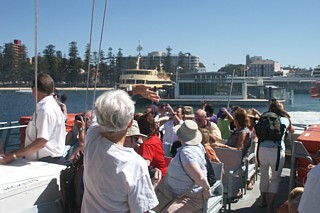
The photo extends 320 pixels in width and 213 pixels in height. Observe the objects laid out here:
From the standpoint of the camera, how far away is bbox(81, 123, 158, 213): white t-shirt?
Result: 1.61 metres

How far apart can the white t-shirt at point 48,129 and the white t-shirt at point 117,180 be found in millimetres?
808

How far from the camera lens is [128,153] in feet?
5.40

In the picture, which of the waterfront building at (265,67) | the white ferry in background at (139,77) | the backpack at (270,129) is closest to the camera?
the backpack at (270,129)

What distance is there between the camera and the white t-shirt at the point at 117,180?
1.61 metres

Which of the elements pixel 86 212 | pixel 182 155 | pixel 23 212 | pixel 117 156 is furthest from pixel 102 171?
pixel 182 155

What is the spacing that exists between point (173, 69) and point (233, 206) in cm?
12768

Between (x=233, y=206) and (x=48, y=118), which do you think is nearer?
(x=48, y=118)

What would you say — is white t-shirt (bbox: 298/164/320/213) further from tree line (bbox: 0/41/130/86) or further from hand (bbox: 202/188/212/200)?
tree line (bbox: 0/41/130/86)

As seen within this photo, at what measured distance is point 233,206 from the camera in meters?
4.23

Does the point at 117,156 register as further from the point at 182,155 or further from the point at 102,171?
the point at 182,155

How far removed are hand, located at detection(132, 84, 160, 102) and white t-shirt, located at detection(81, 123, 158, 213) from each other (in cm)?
72

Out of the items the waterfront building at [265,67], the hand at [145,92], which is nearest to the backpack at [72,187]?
the hand at [145,92]

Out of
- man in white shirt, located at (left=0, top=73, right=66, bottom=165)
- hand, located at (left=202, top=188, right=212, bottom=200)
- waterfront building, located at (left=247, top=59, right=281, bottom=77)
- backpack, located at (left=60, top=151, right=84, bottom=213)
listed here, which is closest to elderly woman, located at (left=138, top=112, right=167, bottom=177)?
hand, located at (left=202, top=188, right=212, bottom=200)

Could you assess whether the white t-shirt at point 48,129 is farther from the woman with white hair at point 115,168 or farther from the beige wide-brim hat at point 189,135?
the beige wide-brim hat at point 189,135
